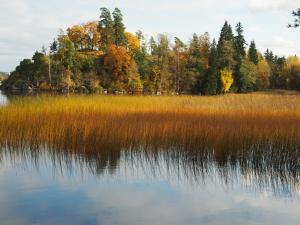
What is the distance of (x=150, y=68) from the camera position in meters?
66.1

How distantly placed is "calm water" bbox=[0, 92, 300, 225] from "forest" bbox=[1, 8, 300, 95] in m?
43.5

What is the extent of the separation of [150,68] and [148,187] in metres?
59.7

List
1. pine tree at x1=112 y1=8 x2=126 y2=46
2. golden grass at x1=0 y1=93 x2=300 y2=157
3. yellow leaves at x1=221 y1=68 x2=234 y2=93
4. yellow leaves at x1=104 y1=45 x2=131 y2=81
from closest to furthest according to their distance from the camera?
golden grass at x1=0 y1=93 x2=300 y2=157
yellow leaves at x1=221 y1=68 x2=234 y2=93
yellow leaves at x1=104 y1=45 x2=131 y2=81
pine tree at x1=112 y1=8 x2=126 y2=46

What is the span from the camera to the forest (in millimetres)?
55938

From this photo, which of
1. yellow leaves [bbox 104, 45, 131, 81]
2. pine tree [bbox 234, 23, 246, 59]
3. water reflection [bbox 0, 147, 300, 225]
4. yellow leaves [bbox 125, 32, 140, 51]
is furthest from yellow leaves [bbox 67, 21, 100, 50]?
water reflection [bbox 0, 147, 300, 225]

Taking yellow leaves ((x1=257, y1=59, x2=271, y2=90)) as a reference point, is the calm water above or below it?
below

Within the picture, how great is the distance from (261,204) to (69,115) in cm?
821

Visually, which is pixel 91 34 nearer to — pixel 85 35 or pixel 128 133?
pixel 85 35

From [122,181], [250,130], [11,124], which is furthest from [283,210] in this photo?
[11,124]

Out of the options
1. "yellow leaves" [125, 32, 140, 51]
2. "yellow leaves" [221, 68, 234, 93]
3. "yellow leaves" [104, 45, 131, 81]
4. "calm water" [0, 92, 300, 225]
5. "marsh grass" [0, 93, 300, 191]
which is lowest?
"calm water" [0, 92, 300, 225]

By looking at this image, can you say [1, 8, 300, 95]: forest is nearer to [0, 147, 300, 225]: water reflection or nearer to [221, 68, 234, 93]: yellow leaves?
[221, 68, 234, 93]: yellow leaves

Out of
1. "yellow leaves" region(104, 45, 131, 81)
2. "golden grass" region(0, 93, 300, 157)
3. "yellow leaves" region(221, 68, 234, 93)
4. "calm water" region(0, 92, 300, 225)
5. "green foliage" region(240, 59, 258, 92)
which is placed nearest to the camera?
"calm water" region(0, 92, 300, 225)

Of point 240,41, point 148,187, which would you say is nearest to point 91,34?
point 240,41

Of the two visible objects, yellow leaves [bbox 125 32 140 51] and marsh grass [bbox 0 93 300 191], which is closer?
marsh grass [bbox 0 93 300 191]
